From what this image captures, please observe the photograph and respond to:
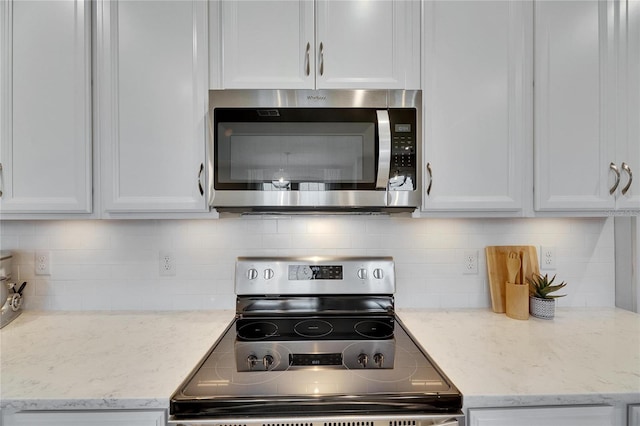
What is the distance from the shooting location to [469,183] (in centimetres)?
135

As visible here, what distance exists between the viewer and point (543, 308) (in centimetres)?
151

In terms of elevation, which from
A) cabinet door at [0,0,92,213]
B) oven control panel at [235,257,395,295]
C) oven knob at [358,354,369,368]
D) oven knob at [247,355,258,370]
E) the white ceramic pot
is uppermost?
cabinet door at [0,0,92,213]

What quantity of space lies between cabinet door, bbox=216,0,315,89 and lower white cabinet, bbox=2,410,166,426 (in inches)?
46.5

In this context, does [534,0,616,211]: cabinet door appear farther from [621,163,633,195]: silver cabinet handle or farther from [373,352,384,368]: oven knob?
[373,352,384,368]: oven knob

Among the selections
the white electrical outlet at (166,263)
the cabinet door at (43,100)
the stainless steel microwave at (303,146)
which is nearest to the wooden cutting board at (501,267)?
the stainless steel microwave at (303,146)

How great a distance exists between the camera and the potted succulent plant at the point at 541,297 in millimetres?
1504

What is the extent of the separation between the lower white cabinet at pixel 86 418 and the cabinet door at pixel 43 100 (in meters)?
0.77

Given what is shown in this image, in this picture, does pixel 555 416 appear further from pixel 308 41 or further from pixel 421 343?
pixel 308 41

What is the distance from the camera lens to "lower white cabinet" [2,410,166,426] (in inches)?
36.8

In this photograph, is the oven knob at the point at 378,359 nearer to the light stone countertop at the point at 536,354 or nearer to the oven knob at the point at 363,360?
the oven knob at the point at 363,360

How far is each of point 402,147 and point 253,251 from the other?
0.89m

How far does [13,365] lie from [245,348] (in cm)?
76

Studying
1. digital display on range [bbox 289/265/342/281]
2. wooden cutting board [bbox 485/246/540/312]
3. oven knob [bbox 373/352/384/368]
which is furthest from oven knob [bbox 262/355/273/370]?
wooden cutting board [bbox 485/246/540/312]

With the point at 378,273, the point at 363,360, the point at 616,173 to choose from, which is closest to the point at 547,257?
the point at 616,173
